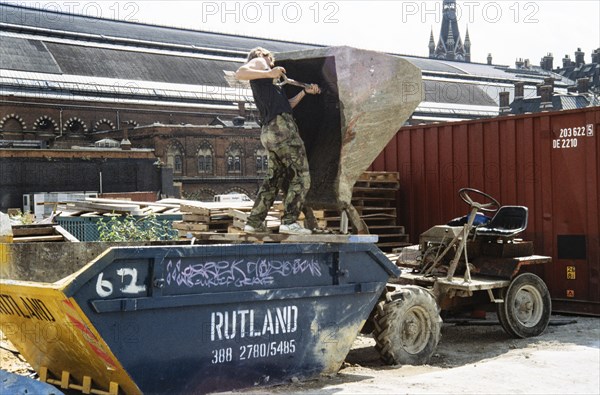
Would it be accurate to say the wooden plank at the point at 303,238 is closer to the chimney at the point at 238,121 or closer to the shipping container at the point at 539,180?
the shipping container at the point at 539,180

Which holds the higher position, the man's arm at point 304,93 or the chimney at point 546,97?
the chimney at point 546,97

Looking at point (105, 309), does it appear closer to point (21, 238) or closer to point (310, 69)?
point (21, 238)

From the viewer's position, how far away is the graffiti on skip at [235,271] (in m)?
6.02

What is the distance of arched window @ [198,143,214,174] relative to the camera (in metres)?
53.9

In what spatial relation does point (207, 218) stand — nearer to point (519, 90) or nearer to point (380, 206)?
point (380, 206)

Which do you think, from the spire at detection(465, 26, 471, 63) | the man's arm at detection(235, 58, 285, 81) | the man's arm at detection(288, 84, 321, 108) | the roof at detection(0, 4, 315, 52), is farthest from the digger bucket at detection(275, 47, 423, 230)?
the spire at detection(465, 26, 471, 63)

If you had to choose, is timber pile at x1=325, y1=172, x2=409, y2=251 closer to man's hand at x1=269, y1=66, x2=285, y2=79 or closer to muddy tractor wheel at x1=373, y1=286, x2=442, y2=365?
Answer: muddy tractor wheel at x1=373, y1=286, x2=442, y2=365

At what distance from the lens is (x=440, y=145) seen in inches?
514

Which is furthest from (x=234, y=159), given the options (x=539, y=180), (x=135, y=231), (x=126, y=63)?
(x=539, y=180)

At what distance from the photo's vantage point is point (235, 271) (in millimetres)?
6336

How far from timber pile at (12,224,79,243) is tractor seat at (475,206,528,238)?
5.48m

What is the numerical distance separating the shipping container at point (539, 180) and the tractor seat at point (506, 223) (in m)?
1.66

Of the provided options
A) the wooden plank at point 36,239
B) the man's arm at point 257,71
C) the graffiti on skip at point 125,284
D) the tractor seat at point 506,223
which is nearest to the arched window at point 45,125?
the wooden plank at point 36,239

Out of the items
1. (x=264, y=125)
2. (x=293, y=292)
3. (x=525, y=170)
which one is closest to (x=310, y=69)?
(x=264, y=125)
